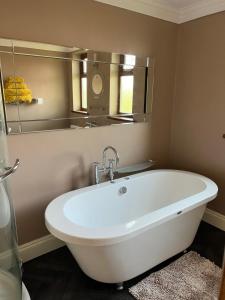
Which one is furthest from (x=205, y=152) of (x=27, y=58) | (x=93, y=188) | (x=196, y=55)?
(x=27, y=58)

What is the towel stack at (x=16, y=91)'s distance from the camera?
1.67 meters

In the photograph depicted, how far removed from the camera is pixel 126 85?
2350mm

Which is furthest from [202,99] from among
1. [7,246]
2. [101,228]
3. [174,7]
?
[7,246]

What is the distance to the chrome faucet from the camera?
2.17 meters

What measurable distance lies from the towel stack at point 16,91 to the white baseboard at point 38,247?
1.21 meters

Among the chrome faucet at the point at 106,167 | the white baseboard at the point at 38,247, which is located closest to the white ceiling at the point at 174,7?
the chrome faucet at the point at 106,167

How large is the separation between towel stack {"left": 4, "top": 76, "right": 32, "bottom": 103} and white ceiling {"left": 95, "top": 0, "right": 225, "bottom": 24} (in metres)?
1.06

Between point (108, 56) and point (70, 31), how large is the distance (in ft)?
1.34

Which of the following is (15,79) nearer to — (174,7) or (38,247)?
(38,247)

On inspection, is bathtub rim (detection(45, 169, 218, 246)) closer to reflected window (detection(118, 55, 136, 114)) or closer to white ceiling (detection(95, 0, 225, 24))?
reflected window (detection(118, 55, 136, 114))

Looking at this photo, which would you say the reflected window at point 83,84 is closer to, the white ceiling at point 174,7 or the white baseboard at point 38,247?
the white ceiling at point 174,7

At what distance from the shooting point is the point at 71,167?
2.13 metres

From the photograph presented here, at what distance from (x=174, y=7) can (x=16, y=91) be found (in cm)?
183

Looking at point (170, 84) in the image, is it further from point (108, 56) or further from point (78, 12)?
point (78, 12)
